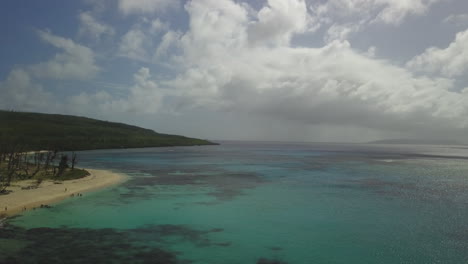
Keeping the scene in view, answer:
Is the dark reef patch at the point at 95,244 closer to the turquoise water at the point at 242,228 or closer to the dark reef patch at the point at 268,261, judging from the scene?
the turquoise water at the point at 242,228

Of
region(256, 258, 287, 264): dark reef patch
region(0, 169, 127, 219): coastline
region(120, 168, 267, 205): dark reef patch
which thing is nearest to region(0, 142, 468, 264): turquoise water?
region(256, 258, 287, 264): dark reef patch

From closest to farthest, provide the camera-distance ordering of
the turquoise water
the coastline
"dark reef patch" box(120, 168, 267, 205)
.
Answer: the turquoise water → the coastline → "dark reef patch" box(120, 168, 267, 205)

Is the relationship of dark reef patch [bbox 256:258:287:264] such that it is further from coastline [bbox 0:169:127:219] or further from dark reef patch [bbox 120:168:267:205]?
coastline [bbox 0:169:127:219]

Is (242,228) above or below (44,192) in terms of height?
below

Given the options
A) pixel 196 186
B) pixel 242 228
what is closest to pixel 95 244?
pixel 242 228

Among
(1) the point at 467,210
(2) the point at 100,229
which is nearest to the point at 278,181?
(1) the point at 467,210

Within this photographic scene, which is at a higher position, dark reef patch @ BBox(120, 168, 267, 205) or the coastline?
Result: the coastline

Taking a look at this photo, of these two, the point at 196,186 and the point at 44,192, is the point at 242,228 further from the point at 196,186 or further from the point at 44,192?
the point at 44,192

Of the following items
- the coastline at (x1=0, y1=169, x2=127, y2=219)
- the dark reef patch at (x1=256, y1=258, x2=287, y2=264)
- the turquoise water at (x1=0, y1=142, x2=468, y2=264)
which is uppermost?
the coastline at (x1=0, y1=169, x2=127, y2=219)
